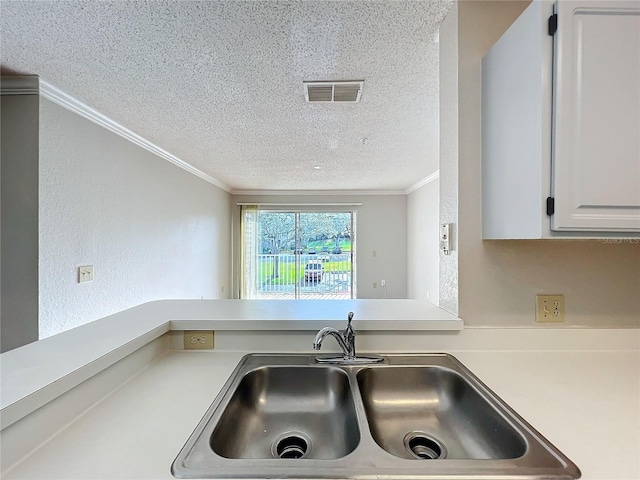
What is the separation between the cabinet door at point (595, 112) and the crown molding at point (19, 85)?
8.51ft

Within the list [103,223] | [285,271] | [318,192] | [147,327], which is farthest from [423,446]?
[285,271]

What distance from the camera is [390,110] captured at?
210 centimetres

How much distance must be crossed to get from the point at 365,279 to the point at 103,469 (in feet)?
18.2

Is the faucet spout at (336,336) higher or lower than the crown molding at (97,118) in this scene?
lower

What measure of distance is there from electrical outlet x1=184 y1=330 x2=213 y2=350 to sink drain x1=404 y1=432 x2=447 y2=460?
2.64ft

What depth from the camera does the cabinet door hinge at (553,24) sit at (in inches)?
32.4

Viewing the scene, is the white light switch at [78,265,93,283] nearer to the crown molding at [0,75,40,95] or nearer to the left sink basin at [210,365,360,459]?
the crown molding at [0,75,40,95]

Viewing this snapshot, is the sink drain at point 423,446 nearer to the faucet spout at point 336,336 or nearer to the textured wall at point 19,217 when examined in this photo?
the faucet spout at point 336,336

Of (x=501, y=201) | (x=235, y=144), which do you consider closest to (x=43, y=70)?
(x=235, y=144)

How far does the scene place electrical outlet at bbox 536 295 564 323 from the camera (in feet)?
3.77

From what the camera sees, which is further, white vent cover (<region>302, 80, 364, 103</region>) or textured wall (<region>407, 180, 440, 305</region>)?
textured wall (<region>407, 180, 440, 305</region>)

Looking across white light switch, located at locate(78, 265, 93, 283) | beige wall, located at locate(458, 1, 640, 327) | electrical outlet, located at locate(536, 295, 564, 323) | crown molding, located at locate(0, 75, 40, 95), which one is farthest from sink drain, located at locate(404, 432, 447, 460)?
crown molding, located at locate(0, 75, 40, 95)

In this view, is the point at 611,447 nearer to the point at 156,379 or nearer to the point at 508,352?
the point at 508,352

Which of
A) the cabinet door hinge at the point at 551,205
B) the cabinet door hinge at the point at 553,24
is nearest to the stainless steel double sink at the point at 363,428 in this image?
the cabinet door hinge at the point at 551,205
